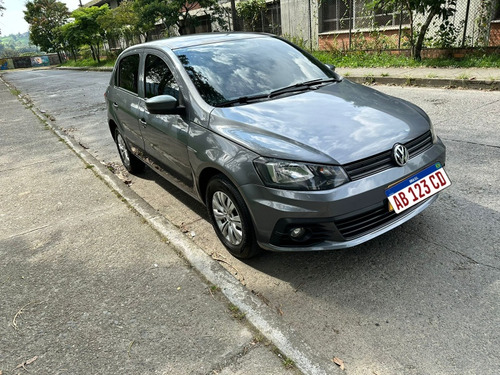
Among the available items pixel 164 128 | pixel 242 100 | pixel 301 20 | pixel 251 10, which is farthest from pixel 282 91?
pixel 251 10

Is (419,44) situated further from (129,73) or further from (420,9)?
(129,73)

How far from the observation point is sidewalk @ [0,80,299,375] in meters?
2.28

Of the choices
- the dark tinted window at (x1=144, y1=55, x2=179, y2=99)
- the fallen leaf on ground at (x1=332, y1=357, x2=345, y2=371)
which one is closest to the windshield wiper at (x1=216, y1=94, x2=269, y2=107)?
the dark tinted window at (x1=144, y1=55, x2=179, y2=99)

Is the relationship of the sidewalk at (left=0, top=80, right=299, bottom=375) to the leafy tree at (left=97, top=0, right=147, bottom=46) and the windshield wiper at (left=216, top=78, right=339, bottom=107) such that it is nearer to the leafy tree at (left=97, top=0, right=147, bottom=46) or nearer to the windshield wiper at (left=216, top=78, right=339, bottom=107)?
the windshield wiper at (left=216, top=78, right=339, bottom=107)

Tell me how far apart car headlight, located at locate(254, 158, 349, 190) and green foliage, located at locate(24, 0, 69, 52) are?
192 ft

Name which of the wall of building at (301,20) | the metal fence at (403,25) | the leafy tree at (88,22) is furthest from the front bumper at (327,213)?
the leafy tree at (88,22)

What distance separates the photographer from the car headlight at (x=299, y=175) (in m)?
2.49

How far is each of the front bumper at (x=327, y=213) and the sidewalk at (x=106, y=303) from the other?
2.06ft

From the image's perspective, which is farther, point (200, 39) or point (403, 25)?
point (403, 25)

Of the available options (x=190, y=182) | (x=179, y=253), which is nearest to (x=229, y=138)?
(x=190, y=182)

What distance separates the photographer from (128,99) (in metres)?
4.60

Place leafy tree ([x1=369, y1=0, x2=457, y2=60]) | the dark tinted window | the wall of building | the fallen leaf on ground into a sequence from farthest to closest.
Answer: the wall of building
leafy tree ([x1=369, y1=0, x2=457, y2=60])
the dark tinted window
the fallen leaf on ground

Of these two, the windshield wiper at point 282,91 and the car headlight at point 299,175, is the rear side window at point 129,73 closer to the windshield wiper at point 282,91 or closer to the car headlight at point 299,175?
the windshield wiper at point 282,91

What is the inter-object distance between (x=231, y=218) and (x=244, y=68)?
1.43 m
